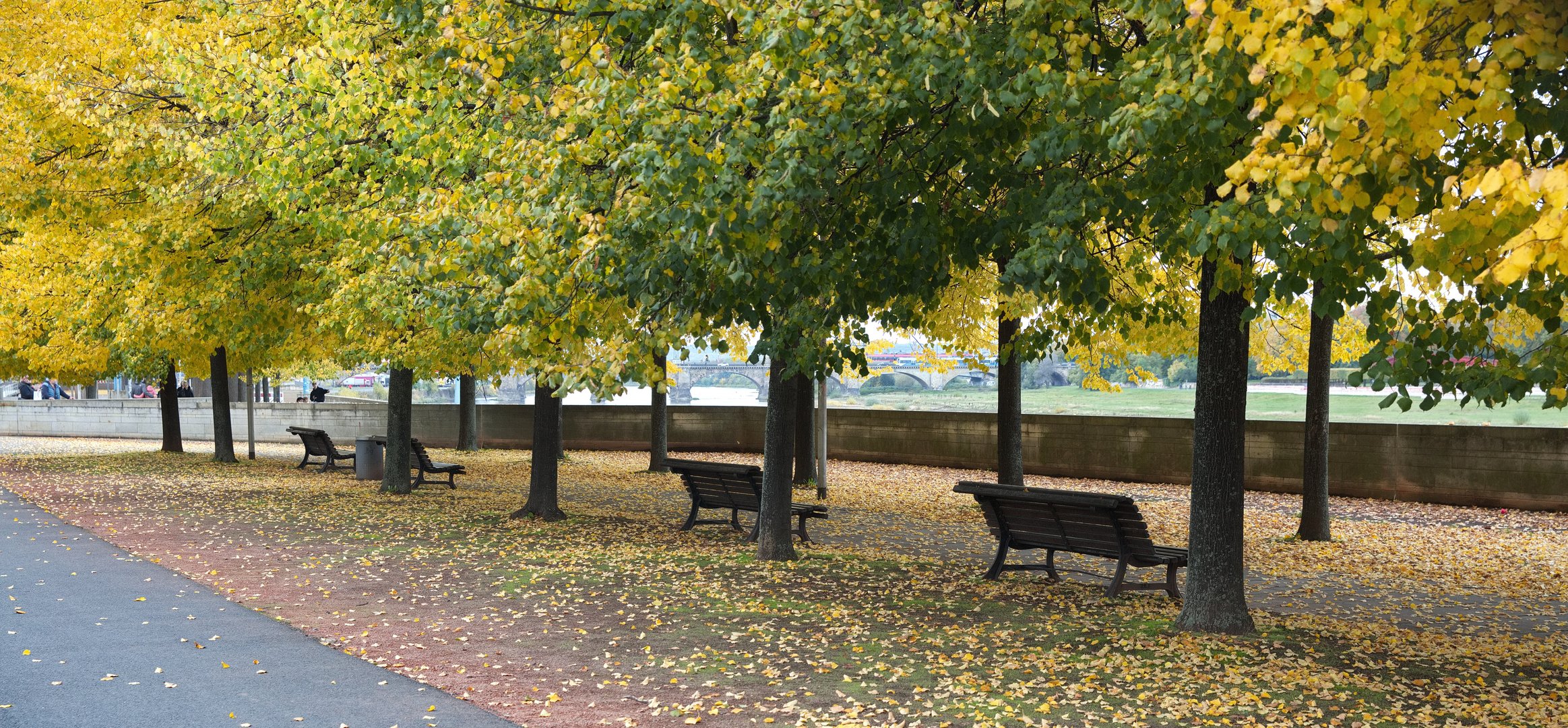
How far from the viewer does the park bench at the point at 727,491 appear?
41.4 feet

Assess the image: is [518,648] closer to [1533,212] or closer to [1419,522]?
[1533,212]

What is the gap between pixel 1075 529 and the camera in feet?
30.7

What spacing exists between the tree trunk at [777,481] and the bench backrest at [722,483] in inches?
41.7

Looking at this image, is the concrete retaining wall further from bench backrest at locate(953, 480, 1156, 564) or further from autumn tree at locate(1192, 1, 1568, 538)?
autumn tree at locate(1192, 1, 1568, 538)

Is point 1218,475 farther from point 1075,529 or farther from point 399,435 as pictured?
point 399,435

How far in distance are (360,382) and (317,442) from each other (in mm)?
52452

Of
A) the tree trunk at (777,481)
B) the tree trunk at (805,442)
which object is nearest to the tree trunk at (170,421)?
the tree trunk at (805,442)

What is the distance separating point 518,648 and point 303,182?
6.80 meters

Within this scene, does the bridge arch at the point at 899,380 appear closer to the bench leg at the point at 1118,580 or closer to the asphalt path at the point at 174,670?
the bench leg at the point at 1118,580

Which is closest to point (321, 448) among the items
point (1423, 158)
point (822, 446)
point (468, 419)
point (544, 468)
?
point (468, 419)

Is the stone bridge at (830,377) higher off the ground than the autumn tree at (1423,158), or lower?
lower

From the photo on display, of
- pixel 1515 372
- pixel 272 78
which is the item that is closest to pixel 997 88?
pixel 1515 372

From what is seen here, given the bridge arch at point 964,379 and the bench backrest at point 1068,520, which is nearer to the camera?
the bench backrest at point 1068,520

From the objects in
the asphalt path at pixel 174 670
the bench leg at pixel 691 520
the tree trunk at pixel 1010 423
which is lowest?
the asphalt path at pixel 174 670
